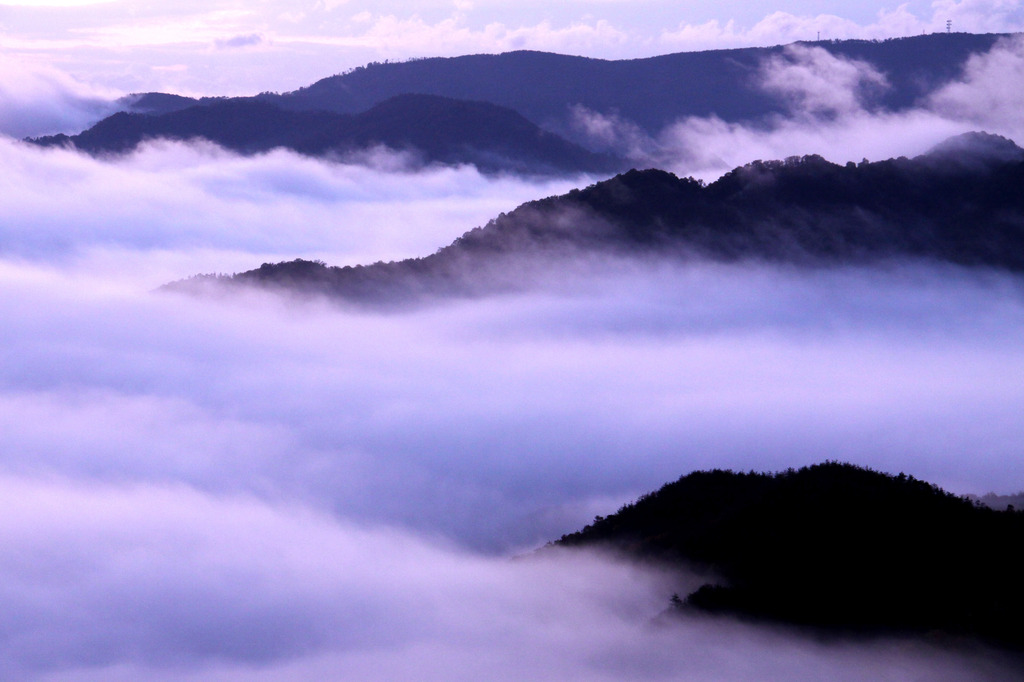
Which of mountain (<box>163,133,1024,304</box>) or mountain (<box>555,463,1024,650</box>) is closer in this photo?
mountain (<box>555,463,1024,650</box>)

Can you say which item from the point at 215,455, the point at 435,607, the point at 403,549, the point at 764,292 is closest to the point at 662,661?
the point at 435,607

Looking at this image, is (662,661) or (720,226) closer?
(662,661)

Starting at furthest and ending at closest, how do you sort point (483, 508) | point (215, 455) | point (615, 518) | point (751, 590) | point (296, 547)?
1. point (215, 455)
2. point (483, 508)
3. point (296, 547)
4. point (615, 518)
5. point (751, 590)

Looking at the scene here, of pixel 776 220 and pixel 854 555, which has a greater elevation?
pixel 776 220

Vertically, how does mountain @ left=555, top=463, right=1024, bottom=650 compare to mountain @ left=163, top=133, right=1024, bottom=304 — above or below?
below

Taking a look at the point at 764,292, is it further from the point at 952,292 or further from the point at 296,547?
the point at 296,547
